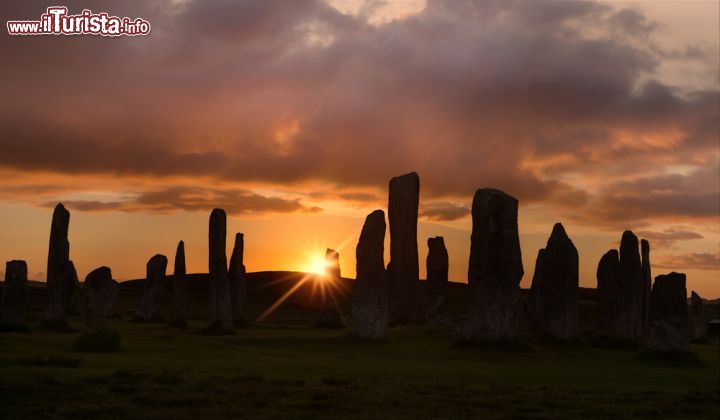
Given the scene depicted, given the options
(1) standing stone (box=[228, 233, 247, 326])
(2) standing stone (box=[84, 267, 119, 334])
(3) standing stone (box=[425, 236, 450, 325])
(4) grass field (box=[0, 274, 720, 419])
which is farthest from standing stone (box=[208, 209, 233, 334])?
(3) standing stone (box=[425, 236, 450, 325])

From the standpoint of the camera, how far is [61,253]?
44.1m

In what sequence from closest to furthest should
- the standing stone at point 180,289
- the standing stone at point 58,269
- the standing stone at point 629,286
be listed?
the standing stone at point 58,269, the standing stone at point 629,286, the standing stone at point 180,289

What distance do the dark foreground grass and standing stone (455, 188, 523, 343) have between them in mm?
919

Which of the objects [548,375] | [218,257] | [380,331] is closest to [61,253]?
[218,257]

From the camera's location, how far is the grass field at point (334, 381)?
18.0 m

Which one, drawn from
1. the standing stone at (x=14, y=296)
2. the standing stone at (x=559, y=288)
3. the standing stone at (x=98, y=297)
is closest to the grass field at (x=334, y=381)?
the standing stone at (x=98, y=297)

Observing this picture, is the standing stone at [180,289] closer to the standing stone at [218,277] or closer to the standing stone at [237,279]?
the standing stone at [237,279]

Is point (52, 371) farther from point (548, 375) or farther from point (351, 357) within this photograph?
point (548, 375)

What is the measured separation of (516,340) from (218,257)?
613 inches

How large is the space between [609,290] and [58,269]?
93.9 feet

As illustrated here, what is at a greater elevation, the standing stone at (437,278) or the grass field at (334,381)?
the standing stone at (437,278)

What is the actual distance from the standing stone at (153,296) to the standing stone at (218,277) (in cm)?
1273

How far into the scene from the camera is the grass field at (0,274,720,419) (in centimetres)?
1798

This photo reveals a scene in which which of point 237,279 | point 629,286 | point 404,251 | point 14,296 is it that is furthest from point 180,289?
point 629,286
